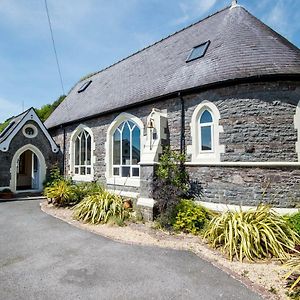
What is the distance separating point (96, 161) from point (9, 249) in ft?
25.6

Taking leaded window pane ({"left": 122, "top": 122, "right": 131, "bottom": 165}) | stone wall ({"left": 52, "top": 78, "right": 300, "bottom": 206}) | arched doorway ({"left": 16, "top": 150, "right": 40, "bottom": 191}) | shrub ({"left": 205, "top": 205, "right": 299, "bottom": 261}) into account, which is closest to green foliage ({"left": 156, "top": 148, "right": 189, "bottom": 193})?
stone wall ({"left": 52, "top": 78, "right": 300, "bottom": 206})

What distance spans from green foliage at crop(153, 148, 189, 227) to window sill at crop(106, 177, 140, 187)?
2.38m

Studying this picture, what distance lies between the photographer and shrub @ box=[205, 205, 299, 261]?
5867mm

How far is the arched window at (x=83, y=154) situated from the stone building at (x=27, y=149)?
5.98 ft

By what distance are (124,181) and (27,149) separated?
774cm

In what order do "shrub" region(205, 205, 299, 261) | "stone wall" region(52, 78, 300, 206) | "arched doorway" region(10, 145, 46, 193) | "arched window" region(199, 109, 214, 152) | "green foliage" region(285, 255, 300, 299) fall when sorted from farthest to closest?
"arched doorway" region(10, 145, 46, 193) < "arched window" region(199, 109, 214, 152) < "stone wall" region(52, 78, 300, 206) < "shrub" region(205, 205, 299, 261) < "green foliage" region(285, 255, 300, 299)

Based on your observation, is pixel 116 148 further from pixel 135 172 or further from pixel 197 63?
pixel 197 63

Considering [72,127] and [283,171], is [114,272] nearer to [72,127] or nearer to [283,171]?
[283,171]

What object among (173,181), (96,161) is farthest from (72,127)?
(173,181)

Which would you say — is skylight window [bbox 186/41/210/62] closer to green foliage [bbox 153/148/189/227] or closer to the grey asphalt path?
green foliage [bbox 153/148/189/227]

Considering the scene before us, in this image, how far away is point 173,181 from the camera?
29.2 feet

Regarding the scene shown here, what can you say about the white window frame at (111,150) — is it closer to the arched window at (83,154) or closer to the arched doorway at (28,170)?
the arched window at (83,154)

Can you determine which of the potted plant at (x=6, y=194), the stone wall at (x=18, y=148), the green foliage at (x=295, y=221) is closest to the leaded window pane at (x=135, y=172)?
the green foliage at (x=295, y=221)

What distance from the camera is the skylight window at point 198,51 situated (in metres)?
10.6
